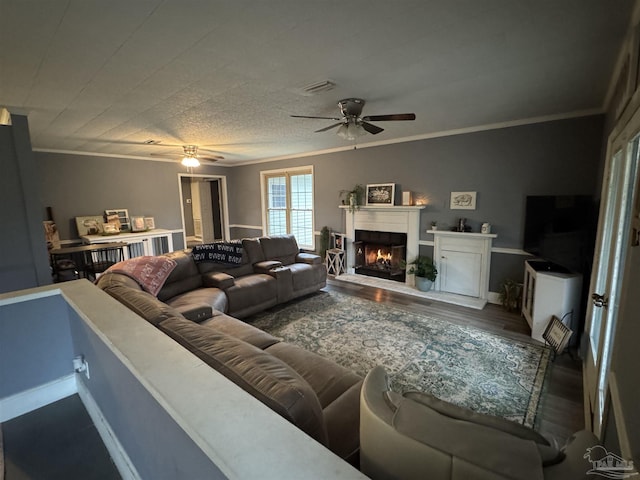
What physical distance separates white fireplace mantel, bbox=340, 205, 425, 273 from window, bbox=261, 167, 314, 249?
1.12 m

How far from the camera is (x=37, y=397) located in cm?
194

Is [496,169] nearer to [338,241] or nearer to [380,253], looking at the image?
[380,253]

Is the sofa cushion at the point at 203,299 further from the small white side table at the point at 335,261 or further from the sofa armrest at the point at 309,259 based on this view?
the small white side table at the point at 335,261

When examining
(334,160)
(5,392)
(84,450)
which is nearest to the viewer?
(84,450)

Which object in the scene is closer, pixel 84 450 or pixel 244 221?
pixel 84 450

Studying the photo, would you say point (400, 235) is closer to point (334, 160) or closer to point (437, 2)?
point (334, 160)

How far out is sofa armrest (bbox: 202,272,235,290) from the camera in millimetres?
3506

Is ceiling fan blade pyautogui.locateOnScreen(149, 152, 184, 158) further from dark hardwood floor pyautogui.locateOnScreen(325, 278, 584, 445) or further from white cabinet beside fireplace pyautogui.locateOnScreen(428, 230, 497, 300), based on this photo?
white cabinet beside fireplace pyautogui.locateOnScreen(428, 230, 497, 300)

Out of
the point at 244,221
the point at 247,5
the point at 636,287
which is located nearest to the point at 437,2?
the point at 247,5

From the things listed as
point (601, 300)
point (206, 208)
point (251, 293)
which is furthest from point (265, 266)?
point (206, 208)

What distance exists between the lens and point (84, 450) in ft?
5.38

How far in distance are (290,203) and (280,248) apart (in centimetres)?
227

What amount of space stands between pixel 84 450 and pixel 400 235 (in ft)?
14.8

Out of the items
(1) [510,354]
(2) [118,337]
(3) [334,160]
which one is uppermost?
(3) [334,160]
